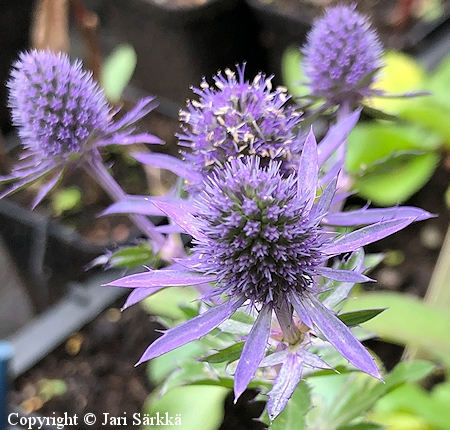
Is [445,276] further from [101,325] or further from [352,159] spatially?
[101,325]

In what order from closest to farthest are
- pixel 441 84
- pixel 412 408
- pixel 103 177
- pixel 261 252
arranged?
pixel 261 252, pixel 103 177, pixel 412 408, pixel 441 84

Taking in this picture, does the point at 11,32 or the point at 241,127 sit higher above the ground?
the point at 11,32

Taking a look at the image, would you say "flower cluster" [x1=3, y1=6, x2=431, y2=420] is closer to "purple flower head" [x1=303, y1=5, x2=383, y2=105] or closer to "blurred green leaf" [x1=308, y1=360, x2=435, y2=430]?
"purple flower head" [x1=303, y1=5, x2=383, y2=105]

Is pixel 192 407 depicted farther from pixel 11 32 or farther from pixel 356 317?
pixel 11 32

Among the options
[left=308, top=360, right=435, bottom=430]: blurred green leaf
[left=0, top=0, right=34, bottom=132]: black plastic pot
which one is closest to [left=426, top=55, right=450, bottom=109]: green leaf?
[left=308, top=360, right=435, bottom=430]: blurred green leaf

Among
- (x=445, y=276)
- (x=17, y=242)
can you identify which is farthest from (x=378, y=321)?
(x=17, y=242)

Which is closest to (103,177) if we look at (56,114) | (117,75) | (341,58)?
(56,114)

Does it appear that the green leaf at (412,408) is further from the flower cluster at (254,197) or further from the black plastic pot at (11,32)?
the black plastic pot at (11,32)
